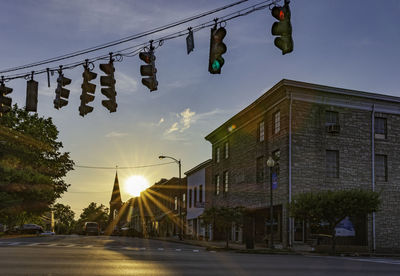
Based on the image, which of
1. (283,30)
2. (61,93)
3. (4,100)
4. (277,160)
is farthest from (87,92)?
(277,160)

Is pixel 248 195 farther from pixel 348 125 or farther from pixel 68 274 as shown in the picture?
pixel 68 274

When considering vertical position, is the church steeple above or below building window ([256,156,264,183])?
below

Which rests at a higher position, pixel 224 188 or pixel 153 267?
pixel 224 188

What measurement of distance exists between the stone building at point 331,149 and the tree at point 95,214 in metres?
112

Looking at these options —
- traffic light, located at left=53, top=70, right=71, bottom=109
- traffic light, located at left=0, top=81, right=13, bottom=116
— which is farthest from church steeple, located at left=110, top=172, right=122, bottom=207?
traffic light, located at left=53, top=70, right=71, bottom=109

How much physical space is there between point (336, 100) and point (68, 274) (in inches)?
994

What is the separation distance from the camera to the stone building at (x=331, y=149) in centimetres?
3162

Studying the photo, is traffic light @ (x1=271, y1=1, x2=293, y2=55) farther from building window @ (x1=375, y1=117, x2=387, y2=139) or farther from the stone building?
building window @ (x1=375, y1=117, x2=387, y2=139)

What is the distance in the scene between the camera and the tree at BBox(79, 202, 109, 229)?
146 metres

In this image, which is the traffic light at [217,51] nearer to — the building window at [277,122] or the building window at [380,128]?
the building window at [277,122]

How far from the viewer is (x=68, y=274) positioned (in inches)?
450

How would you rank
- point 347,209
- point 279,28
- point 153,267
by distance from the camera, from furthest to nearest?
1. point 347,209
2. point 153,267
3. point 279,28

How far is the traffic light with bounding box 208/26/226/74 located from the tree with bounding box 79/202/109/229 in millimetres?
132013

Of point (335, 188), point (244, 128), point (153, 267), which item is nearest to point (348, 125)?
point (335, 188)
